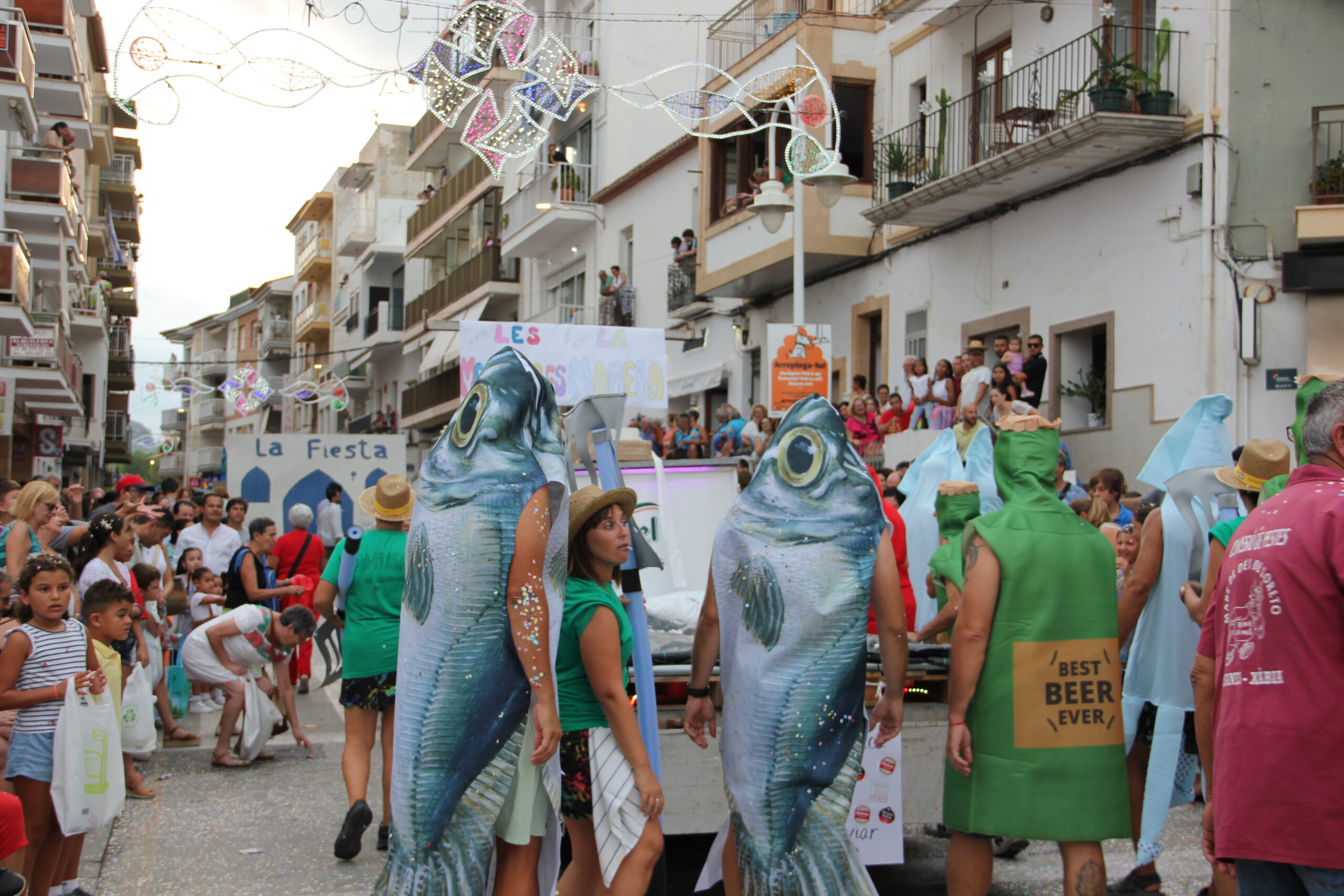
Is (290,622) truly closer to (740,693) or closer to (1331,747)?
(740,693)

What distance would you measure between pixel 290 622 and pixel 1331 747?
7102 mm

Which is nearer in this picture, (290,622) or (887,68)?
(290,622)

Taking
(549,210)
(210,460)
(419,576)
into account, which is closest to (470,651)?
(419,576)

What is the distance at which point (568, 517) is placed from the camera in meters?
4.50

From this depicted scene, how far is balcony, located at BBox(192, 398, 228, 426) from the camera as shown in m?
89.2

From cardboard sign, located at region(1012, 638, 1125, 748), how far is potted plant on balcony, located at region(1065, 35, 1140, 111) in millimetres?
10767

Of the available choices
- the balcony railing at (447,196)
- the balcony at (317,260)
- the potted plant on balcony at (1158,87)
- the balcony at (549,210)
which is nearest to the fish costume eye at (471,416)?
the potted plant on balcony at (1158,87)

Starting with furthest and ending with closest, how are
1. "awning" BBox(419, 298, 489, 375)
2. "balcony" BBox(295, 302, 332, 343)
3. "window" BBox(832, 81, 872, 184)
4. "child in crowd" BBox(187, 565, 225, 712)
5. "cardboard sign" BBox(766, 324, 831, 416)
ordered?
"balcony" BBox(295, 302, 332, 343) < "awning" BBox(419, 298, 489, 375) < "window" BBox(832, 81, 872, 184) < "cardboard sign" BBox(766, 324, 831, 416) < "child in crowd" BBox(187, 565, 225, 712)

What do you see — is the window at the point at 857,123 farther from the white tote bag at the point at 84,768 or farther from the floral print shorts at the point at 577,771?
the floral print shorts at the point at 577,771

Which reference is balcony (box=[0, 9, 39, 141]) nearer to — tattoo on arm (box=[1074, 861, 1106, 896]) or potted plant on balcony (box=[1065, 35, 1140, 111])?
potted plant on balcony (box=[1065, 35, 1140, 111])

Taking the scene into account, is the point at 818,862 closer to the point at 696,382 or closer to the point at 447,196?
the point at 696,382

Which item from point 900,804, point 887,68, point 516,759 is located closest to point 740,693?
point 516,759

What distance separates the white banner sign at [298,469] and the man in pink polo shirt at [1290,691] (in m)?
14.6

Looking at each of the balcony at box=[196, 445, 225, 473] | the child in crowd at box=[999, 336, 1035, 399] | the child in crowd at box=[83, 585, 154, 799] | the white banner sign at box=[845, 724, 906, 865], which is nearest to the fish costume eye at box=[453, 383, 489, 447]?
the white banner sign at box=[845, 724, 906, 865]
